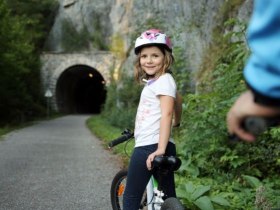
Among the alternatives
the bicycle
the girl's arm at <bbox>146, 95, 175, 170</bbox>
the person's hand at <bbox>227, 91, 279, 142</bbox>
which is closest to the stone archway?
the bicycle

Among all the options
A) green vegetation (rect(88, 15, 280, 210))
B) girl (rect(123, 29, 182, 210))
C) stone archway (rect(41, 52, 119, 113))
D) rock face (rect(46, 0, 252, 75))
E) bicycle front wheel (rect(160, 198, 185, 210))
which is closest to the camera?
bicycle front wheel (rect(160, 198, 185, 210))

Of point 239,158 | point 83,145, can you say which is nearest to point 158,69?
point 239,158

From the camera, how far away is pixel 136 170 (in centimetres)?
298

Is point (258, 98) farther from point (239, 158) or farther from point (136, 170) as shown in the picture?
point (239, 158)

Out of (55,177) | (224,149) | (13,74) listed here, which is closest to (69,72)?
(13,74)

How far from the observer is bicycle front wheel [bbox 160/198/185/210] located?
2699 mm

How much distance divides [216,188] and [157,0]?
16412 millimetres

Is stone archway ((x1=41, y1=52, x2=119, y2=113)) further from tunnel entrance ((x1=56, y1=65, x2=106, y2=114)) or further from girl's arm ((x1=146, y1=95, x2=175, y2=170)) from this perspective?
girl's arm ((x1=146, y1=95, x2=175, y2=170))

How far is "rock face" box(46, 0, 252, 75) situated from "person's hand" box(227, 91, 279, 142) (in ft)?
29.1

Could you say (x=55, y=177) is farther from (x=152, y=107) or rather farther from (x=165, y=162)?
(x=165, y=162)

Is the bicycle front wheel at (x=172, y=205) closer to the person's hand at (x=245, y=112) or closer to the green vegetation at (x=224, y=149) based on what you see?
the person's hand at (x=245, y=112)

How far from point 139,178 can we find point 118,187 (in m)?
1.09

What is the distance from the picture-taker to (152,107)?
2.93m

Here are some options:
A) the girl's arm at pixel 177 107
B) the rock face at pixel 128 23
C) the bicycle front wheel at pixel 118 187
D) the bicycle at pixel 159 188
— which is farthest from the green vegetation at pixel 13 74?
the girl's arm at pixel 177 107
